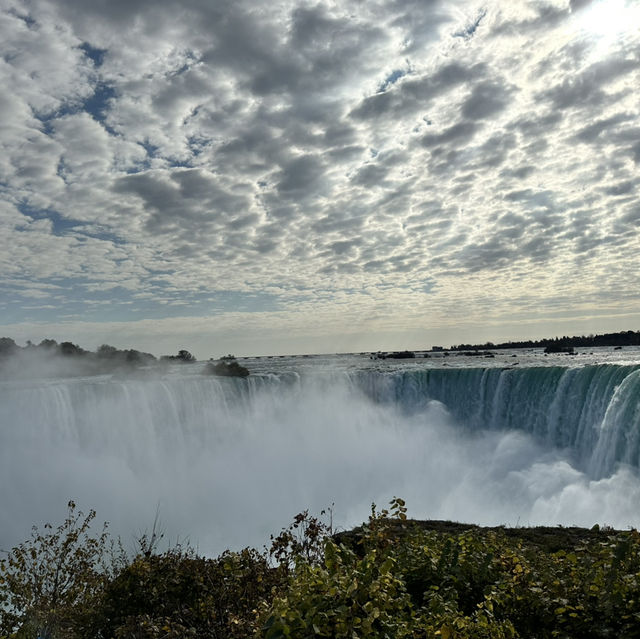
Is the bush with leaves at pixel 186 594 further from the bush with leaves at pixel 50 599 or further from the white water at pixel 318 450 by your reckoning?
the white water at pixel 318 450

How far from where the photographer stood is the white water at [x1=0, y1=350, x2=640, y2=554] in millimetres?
20312

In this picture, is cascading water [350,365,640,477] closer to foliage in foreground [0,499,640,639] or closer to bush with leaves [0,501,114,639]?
foliage in foreground [0,499,640,639]

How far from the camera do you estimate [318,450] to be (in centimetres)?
3016

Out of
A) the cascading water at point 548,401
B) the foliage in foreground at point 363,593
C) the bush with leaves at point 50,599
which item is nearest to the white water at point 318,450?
the cascading water at point 548,401

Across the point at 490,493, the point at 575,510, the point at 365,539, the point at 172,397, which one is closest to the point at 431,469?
the point at 490,493

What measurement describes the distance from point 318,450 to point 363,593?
90.5ft

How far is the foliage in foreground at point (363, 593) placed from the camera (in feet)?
10.5

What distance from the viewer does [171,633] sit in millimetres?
4734

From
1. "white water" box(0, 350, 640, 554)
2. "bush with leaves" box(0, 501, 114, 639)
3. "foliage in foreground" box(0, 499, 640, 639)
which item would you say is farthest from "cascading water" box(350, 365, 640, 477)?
"bush with leaves" box(0, 501, 114, 639)

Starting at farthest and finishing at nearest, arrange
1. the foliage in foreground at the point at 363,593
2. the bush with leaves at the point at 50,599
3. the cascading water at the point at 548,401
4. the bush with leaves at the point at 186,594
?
the cascading water at the point at 548,401 → the bush with leaves at the point at 50,599 → the bush with leaves at the point at 186,594 → the foliage in foreground at the point at 363,593

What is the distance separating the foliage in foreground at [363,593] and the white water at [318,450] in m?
12.2

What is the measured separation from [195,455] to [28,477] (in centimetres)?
826

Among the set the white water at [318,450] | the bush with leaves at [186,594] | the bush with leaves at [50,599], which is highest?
the bush with leaves at [186,594]

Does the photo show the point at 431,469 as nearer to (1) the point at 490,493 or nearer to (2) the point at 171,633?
(1) the point at 490,493
